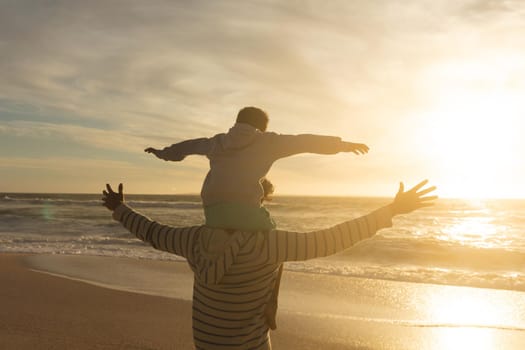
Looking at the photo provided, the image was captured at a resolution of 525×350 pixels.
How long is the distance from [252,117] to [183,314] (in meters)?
5.97

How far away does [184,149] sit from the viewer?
2.52 metres

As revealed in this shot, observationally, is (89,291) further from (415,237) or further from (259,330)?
(415,237)

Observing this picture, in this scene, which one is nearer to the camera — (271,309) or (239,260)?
(239,260)

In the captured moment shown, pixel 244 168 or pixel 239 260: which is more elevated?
pixel 244 168

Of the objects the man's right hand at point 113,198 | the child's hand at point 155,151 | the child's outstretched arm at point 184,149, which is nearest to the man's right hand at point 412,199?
the child's outstretched arm at point 184,149

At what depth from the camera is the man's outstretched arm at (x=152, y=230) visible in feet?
7.98

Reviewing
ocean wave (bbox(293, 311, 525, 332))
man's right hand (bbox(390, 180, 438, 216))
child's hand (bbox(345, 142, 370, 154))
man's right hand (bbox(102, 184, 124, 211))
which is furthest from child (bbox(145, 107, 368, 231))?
ocean wave (bbox(293, 311, 525, 332))

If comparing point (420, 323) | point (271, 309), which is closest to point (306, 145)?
point (271, 309)

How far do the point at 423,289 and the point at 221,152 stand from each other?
10.1 metres

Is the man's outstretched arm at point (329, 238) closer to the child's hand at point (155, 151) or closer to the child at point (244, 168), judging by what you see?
the child at point (244, 168)

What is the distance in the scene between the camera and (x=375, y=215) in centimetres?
231

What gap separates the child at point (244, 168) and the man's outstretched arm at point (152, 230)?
148 mm

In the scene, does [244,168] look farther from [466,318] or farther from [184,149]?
[466,318]

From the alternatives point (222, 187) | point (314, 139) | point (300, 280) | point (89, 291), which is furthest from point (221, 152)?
point (300, 280)
